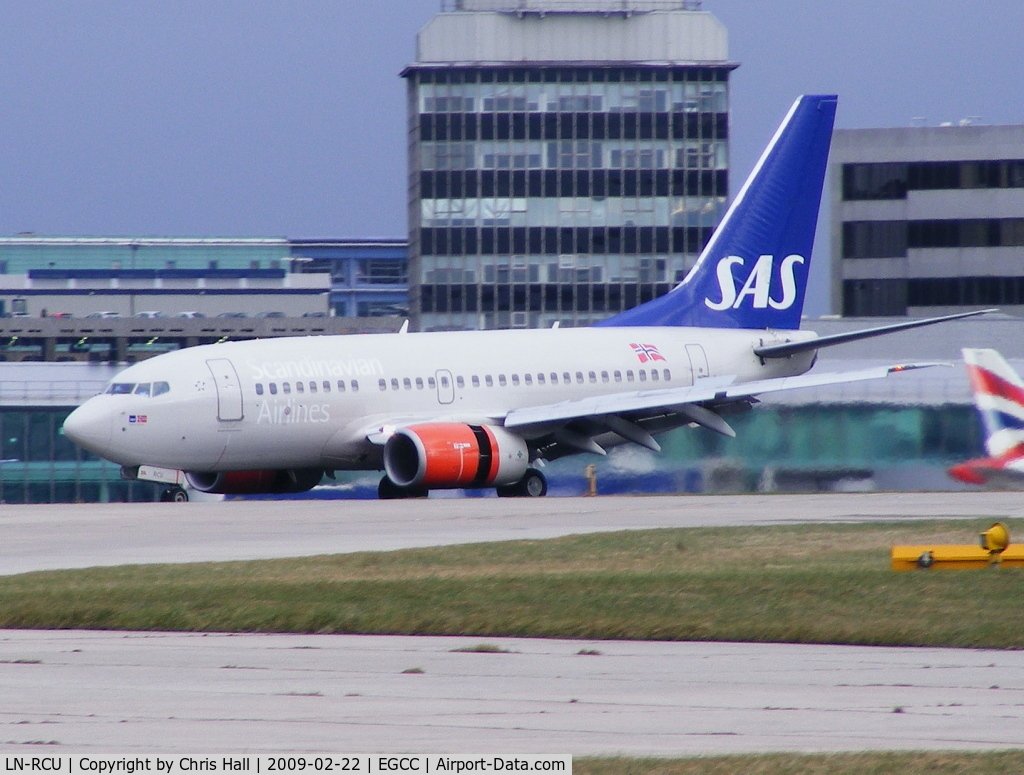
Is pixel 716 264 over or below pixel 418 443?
over

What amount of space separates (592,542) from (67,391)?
33.5 m

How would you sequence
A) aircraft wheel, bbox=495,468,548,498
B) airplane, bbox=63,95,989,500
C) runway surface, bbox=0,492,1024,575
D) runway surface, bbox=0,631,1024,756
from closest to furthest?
runway surface, bbox=0,631,1024,756 → runway surface, bbox=0,492,1024,575 → airplane, bbox=63,95,989,500 → aircraft wheel, bbox=495,468,548,498

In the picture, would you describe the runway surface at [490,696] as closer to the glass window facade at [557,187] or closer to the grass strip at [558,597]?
the grass strip at [558,597]

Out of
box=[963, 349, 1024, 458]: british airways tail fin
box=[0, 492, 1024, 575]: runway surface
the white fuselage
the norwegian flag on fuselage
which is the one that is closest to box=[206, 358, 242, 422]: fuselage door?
the white fuselage

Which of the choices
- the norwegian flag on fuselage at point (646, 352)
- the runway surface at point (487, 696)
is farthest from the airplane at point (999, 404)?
the norwegian flag on fuselage at point (646, 352)

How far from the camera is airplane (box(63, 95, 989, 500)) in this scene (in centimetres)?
3581

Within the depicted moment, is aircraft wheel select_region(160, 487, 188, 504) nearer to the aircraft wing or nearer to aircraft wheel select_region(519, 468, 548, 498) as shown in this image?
the aircraft wing

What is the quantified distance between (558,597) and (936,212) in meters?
80.4

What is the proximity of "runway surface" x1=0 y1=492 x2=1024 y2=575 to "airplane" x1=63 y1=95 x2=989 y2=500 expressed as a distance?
5.22ft

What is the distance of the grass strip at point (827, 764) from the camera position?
9.19 m

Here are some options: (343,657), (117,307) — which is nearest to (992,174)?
(343,657)

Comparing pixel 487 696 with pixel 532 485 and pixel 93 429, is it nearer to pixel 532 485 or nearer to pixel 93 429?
pixel 93 429

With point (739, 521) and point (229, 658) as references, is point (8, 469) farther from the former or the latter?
point (229, 658)

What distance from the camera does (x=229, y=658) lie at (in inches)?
537
